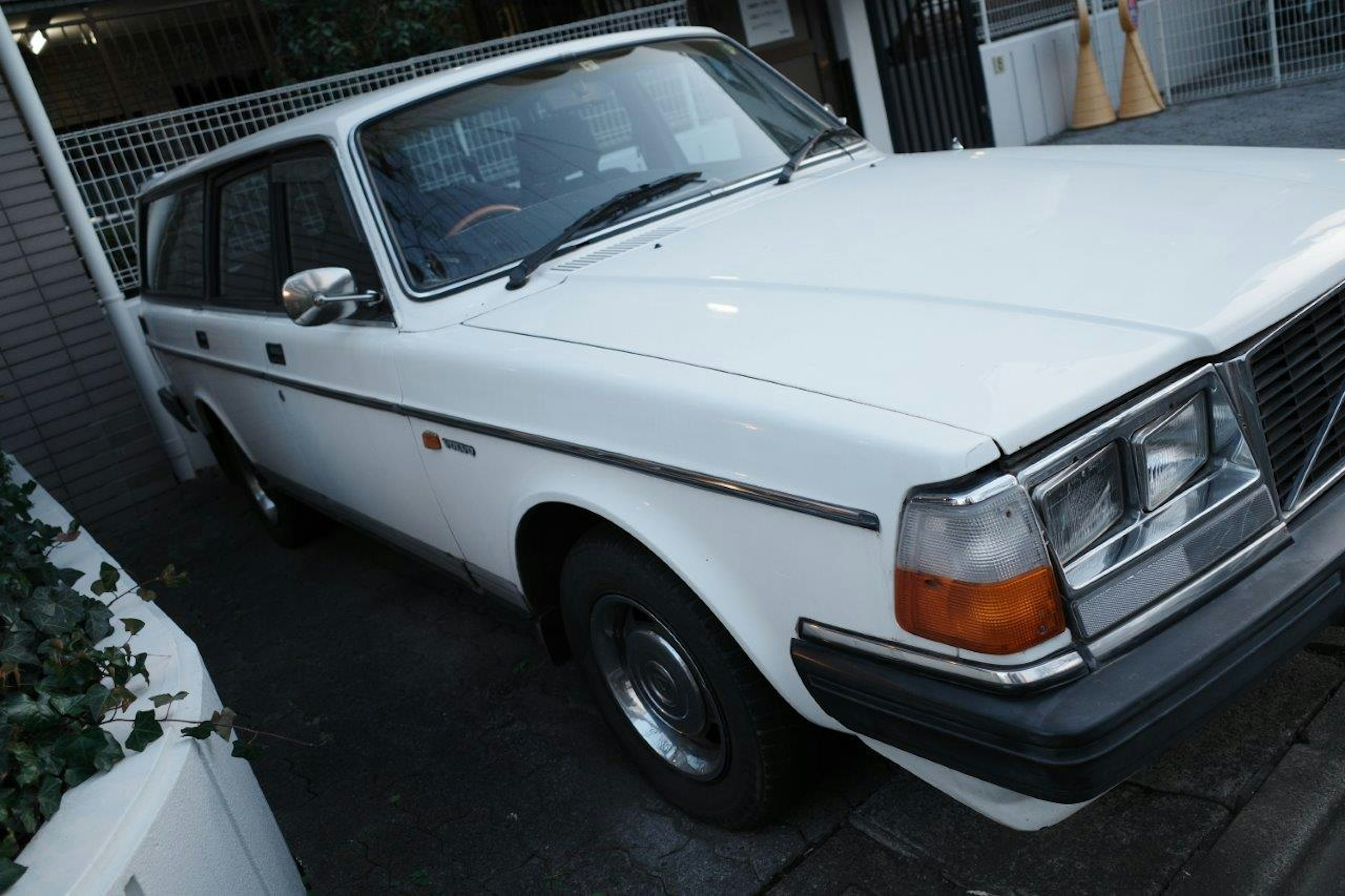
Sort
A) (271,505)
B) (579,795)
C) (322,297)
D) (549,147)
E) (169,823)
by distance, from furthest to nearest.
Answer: (271,505)
(549,147)
(322,297)
(579,795)
(169,823)

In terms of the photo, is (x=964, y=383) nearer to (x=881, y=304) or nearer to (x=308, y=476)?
(x=881, y=304)

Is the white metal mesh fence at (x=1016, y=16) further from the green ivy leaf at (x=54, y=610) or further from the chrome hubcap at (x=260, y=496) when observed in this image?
the green ivy leaf at (x=54, y=610)

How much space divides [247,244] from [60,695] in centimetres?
236

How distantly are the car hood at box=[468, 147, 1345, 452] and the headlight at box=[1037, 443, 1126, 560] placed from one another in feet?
0.34

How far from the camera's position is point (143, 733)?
215cm

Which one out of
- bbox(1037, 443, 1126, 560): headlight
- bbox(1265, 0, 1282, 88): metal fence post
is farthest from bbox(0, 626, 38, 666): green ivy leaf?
bbox(1265, 0, 1282, 88): metal fence post

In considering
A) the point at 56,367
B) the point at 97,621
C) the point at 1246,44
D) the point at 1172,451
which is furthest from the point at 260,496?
the point at 1246,44

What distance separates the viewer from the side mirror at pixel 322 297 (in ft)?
10.2

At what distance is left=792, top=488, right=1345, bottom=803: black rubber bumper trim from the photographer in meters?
1.77

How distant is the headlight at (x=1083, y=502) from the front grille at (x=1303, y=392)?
1.11ft

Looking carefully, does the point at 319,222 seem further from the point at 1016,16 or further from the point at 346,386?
the point at 1016,16

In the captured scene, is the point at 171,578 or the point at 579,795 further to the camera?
the point at 579,795

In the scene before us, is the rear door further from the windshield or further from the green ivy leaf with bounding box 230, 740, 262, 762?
the green ivy leaf with bounding box 230, 740, 262, 762

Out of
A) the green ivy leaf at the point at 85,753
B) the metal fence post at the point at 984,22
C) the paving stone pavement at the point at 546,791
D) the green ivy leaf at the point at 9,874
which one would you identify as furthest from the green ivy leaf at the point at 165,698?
the metal fence post at the point at 984,22
